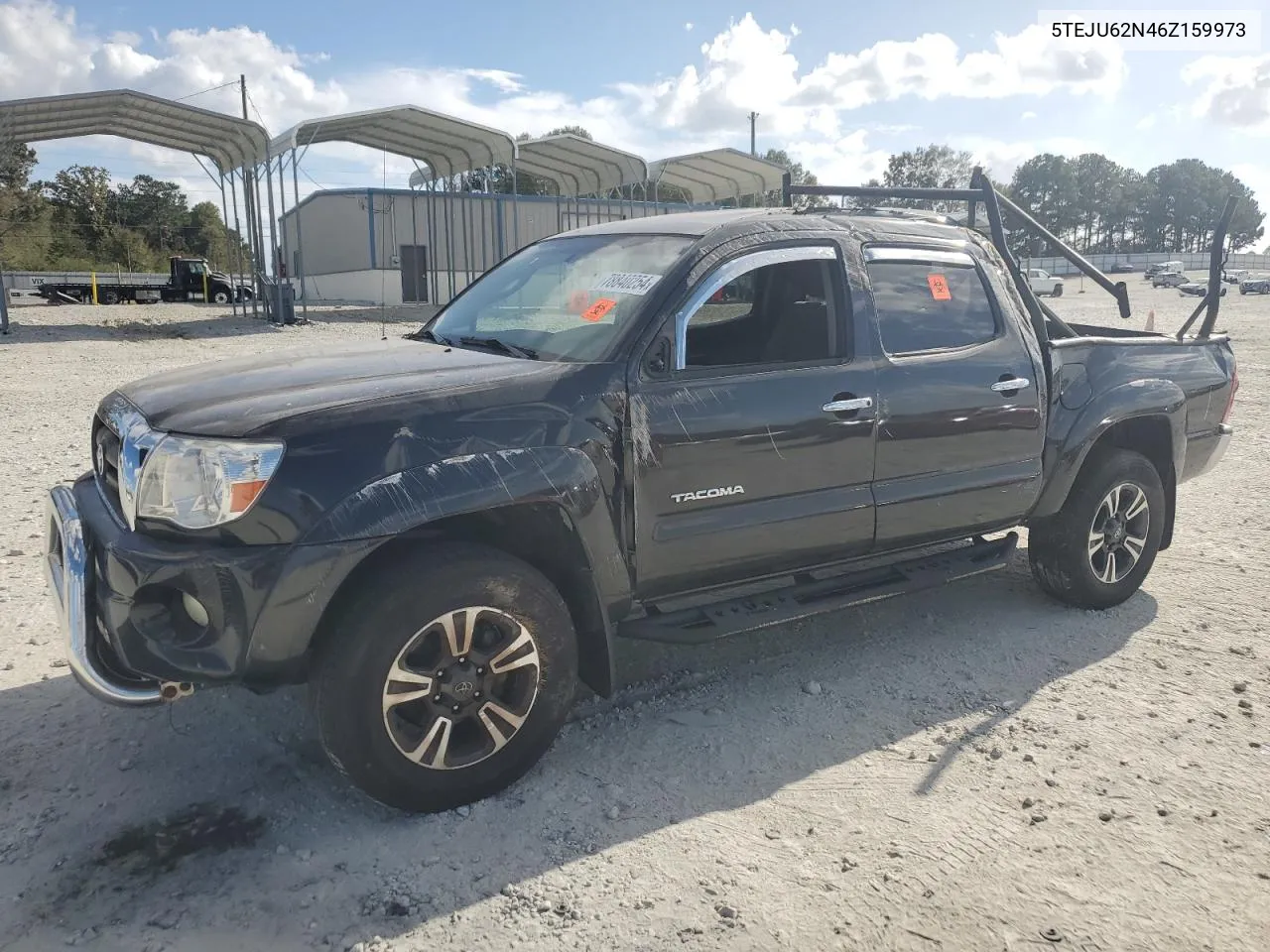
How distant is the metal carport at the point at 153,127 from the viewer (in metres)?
20.1

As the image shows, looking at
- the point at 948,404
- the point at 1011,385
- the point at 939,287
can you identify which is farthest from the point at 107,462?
the point at 1011,385

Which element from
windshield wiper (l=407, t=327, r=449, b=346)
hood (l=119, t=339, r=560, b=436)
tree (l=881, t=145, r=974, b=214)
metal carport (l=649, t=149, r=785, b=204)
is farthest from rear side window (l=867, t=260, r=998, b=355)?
tree (l=881, t=145, r=974, b=214)

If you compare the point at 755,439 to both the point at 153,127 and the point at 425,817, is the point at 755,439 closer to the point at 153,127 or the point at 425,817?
the point at 425,817

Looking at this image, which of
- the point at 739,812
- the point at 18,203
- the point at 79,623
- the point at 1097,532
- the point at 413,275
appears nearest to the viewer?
the point at 79,623

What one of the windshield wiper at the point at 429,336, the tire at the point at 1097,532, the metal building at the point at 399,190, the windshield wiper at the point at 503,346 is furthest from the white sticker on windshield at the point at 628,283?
the metal building at the point at 399,190

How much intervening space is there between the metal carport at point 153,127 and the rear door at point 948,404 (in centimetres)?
2068

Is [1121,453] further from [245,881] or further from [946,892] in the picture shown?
[245,881]

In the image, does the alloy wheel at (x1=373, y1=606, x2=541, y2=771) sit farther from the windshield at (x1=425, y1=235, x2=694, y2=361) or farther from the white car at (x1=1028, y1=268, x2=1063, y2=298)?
the white car at (x1=1028, y1=268, x2=1063, y2=298)

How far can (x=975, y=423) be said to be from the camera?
4121mm

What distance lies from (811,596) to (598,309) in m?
1.42

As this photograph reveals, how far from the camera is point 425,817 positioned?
9.86ft

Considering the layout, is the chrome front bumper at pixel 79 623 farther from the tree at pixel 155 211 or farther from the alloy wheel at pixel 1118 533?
the tree at pixel 155 211

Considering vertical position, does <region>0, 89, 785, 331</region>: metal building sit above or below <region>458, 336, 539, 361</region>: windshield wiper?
above

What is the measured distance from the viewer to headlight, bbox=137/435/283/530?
2656 mm
